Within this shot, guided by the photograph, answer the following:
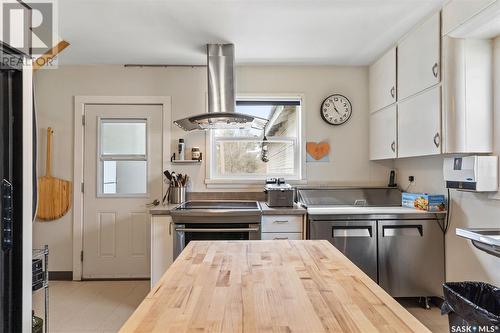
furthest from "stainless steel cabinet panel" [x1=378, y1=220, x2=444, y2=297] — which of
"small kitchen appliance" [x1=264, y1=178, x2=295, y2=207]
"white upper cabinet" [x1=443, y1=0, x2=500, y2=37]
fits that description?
"white upper cabinet" [x1=443, y1=0, x2=500, y2=37]

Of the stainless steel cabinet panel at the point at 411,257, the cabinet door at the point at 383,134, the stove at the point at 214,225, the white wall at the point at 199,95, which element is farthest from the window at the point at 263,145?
the stainless steel cabinet panel at the point at 411,257

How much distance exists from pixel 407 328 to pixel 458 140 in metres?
1.87

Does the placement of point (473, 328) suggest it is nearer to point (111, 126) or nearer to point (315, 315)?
point (315, 315)

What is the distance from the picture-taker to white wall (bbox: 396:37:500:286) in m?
2.13

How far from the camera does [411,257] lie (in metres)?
2.66

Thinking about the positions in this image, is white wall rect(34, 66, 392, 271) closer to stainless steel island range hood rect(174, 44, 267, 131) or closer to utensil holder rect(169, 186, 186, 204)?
utensil holder rect(169, 186, 186, 204)

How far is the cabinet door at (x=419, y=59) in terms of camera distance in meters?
2.32

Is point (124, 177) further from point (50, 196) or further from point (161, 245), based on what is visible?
point (161, 245)

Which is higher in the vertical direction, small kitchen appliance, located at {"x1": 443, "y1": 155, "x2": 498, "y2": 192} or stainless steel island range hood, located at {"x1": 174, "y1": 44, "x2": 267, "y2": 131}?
stainless steel island range hood, located at {"x1": 174, "y1": 44, "x2": 267, "y2": 131}

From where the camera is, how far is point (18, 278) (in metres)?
1.64

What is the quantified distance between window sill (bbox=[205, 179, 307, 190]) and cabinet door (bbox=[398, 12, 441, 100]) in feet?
4.43

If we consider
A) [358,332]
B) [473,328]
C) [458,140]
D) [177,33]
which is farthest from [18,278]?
[458,140]

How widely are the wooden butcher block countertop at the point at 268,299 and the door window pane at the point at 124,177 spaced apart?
2.38 m

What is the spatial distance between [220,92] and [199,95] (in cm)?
57
